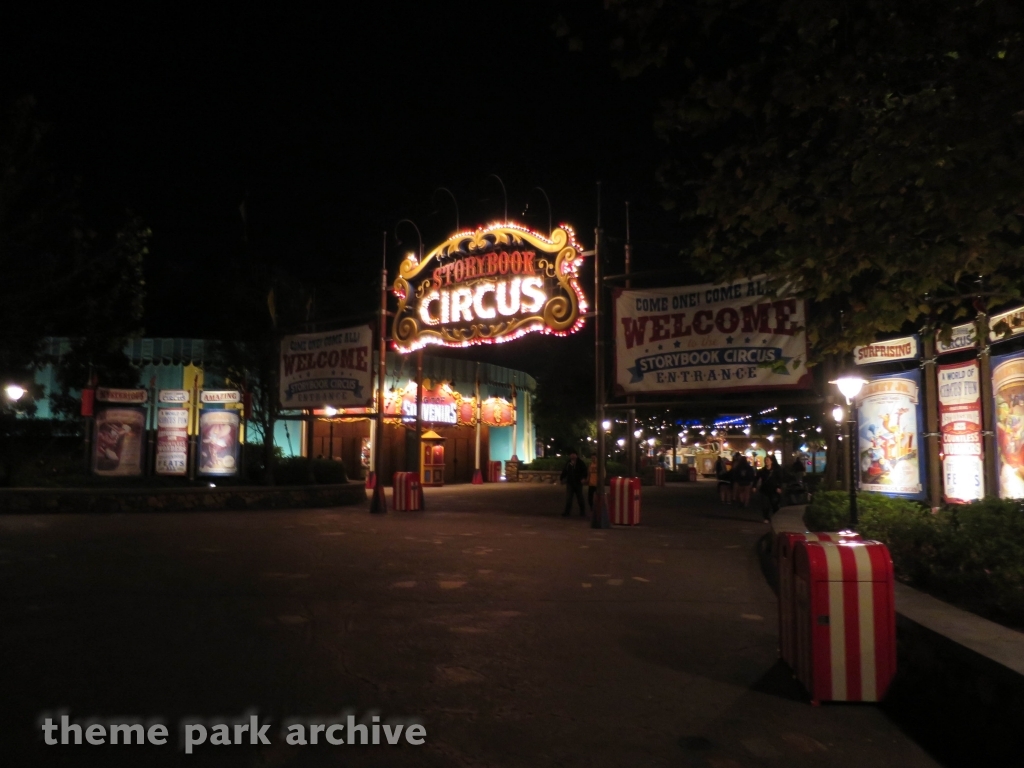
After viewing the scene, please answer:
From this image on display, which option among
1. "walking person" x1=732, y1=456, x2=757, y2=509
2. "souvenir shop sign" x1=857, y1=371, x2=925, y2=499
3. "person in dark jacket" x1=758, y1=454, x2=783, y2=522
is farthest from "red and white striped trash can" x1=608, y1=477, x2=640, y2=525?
"walking person" x1=732, y1=456, x2=757, y2=509

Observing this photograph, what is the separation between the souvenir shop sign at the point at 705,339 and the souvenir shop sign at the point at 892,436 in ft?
4.06

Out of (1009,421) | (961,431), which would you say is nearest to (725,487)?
(961,431)

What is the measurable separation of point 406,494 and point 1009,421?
44.9ft

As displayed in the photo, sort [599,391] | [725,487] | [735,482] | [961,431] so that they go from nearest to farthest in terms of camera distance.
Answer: [961,431] < [599,391] < [735,482] < [725,487]

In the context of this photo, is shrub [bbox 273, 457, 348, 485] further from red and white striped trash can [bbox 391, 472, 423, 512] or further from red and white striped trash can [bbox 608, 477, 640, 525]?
red and white striped trash can [bbox 608, 477, 640, 525]

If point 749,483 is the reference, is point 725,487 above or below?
below

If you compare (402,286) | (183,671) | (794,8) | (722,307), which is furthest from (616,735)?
(402,286)

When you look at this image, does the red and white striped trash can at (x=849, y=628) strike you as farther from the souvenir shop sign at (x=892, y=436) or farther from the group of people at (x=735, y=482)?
the group of people at (x=735, y=482)

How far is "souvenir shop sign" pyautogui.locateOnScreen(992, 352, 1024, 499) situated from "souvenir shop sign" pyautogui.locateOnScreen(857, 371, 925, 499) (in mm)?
2434

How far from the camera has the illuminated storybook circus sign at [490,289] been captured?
1755 cm

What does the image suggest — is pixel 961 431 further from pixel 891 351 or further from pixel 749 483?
pixel 749 483

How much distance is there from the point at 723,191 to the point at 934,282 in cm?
195

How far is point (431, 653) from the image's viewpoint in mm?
6941

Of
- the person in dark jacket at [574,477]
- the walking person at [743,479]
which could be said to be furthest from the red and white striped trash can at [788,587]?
the walking person at [743,479]
